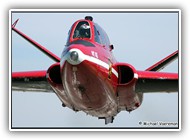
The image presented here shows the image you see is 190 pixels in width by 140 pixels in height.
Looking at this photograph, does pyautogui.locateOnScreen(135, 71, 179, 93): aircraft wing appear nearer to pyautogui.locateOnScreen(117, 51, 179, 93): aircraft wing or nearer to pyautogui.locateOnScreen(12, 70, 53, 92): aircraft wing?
pyautogui.locateOnScreen(117, 51, 179, 93): aircraft wing

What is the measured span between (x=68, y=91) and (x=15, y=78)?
150cm

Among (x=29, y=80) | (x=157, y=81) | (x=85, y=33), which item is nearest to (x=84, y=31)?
(x=85, y=33)

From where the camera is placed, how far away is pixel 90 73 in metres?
6.33

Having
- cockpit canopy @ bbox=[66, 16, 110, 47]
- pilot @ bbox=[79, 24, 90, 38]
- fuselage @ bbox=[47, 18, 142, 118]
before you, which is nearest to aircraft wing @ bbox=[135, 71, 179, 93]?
fuselage @ bbox=[47, 18, 142, 118]

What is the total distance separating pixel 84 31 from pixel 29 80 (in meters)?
1.55

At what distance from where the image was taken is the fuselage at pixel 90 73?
6.23 metres

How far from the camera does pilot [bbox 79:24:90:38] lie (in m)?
6.73

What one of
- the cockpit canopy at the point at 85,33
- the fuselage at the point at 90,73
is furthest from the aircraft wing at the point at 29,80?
the cockpit canopy at the point at 85,33

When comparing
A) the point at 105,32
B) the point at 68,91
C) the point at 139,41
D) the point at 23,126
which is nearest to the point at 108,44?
the point at 105,32

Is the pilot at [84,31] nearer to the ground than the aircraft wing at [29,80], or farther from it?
farther from it

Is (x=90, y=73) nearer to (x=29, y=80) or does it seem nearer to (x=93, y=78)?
(x=93, y=78)

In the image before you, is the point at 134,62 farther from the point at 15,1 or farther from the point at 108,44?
the point at 15,1

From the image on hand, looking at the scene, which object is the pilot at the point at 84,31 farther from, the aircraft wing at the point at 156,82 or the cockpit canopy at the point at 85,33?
the aircraft wing at the point at 156,82

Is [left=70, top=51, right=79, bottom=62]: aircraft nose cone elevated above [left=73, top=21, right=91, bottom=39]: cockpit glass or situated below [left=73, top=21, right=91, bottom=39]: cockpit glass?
below
